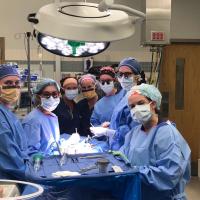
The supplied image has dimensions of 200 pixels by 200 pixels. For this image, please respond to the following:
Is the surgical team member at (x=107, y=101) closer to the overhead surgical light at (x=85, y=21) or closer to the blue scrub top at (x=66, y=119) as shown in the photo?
the blue scrub top at (x=66, y=119)

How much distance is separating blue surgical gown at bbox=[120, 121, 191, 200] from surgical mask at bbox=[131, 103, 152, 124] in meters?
0.08

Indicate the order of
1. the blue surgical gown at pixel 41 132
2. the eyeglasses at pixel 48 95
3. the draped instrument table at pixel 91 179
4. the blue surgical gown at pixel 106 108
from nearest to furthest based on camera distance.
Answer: the draped instrument table at pixel 91 179, the blue surgical gown at pixel 41 132, the eyeglasses at pixel 48 95, the blue surgical gown at pixel 106 108

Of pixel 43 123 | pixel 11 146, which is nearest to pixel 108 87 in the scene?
pixel 43 123

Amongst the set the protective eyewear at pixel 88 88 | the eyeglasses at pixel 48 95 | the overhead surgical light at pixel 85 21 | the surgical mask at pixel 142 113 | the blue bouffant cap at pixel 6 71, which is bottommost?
the protective eyewear at pixel 88 88

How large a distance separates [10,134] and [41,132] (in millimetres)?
625

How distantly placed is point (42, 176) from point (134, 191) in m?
0.45

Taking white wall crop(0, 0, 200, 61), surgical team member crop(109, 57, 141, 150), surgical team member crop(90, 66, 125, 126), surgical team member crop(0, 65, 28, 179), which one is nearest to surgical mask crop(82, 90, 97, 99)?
surgical team member crop(90, 66, 125, 126)

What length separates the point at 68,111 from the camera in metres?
3.55

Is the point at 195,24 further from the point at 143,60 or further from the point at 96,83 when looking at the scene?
the point at 96,83

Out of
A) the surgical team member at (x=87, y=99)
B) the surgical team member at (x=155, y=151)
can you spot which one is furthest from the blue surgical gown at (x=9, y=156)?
the surgical team member at (x=87, y=99)

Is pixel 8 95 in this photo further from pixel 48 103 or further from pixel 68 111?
pixel 68 111

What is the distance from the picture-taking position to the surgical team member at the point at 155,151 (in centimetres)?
186

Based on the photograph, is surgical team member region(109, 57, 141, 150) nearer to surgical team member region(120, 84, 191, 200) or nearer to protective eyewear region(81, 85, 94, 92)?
surgical team member region(120, 84, 191, 200)


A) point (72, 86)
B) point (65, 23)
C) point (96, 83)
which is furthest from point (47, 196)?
point (96, 83)
